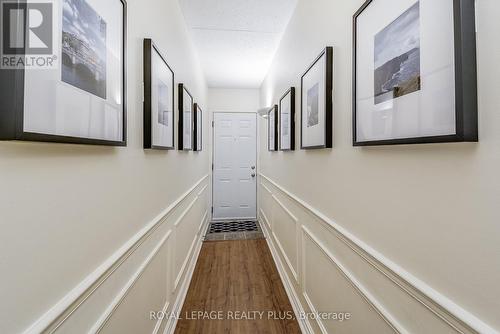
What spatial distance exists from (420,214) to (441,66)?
1.30ft

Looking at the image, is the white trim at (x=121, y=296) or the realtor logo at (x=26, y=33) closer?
the realtor logo at (x=26, y=33)

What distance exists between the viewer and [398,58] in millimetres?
837

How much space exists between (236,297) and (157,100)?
176cm

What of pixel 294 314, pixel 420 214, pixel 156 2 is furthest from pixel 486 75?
pixel 294 314

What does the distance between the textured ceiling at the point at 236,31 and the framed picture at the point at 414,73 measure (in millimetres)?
1393

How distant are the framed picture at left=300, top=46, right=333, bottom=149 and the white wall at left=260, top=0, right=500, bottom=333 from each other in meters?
0.05

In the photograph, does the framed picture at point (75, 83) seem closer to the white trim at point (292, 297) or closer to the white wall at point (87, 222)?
the white wall at point (87, 222)

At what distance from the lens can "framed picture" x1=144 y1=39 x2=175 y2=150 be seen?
133 cm

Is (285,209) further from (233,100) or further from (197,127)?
(233,100)

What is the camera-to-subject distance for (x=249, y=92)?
488 cm

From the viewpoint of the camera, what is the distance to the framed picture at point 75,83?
530 millimetres

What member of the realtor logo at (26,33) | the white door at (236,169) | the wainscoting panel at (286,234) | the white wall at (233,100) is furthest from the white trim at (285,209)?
the white wall at (233,100)

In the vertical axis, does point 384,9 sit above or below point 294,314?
above

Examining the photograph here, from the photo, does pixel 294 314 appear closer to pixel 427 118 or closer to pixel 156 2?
pixel 427 118
